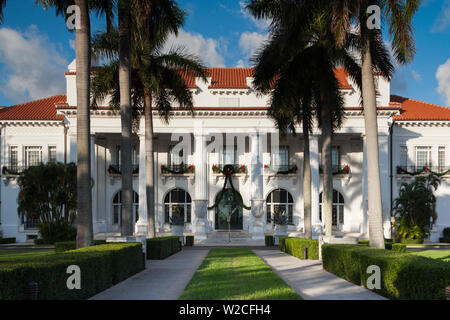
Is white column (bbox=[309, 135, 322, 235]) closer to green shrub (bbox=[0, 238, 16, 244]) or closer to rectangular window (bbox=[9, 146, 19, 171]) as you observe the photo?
green shrub (bbox=[0, 238, 16, 244])

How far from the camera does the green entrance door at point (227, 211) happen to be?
4034cm

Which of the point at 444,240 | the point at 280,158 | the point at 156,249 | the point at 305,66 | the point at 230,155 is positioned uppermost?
the point at 305,66

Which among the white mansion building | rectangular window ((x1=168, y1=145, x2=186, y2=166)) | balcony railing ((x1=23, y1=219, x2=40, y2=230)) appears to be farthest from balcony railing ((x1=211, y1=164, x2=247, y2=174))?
balcony railing ((x1=23, y1=219, x2=40, y2=230))

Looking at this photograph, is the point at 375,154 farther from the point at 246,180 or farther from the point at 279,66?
the point at 246,180

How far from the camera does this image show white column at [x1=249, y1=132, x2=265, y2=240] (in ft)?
122

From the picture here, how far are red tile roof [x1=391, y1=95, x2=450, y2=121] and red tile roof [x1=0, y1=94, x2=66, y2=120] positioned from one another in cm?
3055

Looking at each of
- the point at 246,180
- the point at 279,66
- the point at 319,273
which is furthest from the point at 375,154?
the point at 246,180

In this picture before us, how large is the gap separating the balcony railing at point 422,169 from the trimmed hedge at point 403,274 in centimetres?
2984

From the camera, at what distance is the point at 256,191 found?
37.9 meters

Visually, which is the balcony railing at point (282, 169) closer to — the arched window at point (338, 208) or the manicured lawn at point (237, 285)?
the arched window at point (338, 208)

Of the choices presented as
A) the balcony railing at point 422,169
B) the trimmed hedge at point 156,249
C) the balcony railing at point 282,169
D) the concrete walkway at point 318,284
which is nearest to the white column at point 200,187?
the balcony railing at point 282,169

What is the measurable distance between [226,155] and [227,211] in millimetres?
5923

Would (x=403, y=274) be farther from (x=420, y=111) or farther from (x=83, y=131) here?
(x=420, y=111)

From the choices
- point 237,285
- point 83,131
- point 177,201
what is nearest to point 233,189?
point 177,201
